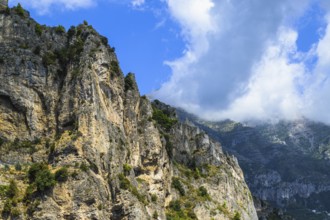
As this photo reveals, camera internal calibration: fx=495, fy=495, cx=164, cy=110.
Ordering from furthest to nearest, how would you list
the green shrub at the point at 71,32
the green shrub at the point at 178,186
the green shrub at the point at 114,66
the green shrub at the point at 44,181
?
the green shrub at the point at 178,186 < the green shrub at the point at 71,32 < the green shrub at the point at 114,66 < the green shrub at the point at 44,181

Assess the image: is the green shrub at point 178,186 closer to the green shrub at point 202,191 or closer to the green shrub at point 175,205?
the green shrub at point 175,205

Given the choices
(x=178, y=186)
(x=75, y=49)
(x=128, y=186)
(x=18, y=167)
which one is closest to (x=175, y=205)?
(x=178, y=186)

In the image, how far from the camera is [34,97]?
3809 inches

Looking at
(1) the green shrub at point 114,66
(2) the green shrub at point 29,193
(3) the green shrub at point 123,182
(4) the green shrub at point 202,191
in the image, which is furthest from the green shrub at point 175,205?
(2) the green shrub at point 29,193

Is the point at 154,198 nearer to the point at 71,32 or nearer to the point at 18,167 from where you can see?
the point at 18,167

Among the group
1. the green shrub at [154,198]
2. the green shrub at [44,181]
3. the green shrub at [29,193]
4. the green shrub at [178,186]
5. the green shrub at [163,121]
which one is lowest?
the green shrub at [29,193]

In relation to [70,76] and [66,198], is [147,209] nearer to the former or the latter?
[66,198]

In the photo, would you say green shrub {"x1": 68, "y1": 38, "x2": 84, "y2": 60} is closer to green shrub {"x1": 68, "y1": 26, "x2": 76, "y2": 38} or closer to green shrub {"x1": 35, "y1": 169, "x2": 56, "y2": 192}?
green shrub {"x1": 68, "y1": 26, "x2": 76, "y2": 38}

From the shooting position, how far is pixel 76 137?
87562 millimetres

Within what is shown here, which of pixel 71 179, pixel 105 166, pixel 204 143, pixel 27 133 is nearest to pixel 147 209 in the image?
pixel 105 166

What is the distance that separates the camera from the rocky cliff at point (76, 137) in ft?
266

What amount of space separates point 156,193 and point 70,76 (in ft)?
109

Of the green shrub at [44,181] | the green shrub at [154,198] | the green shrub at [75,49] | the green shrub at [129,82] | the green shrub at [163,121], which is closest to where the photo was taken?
the green shrub at [44,181]

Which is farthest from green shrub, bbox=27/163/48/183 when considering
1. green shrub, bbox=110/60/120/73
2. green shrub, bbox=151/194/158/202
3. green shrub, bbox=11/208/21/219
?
green shrub, bbox=110/60/120/73
